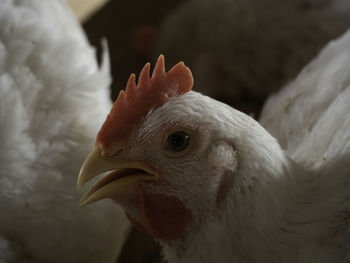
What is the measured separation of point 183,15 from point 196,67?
30 centimetres

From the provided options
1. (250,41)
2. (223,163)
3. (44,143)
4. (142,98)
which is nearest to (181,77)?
(142,98)

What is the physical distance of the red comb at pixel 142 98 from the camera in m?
0.94

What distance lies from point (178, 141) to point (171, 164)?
0.17 ft

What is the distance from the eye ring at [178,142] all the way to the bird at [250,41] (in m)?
1.05

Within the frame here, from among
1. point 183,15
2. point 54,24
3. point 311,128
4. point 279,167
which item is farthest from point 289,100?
point 183,15

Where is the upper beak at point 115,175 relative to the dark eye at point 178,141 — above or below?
below

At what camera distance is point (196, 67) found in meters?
2.16

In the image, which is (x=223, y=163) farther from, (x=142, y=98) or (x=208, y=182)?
(x=142, y=98)

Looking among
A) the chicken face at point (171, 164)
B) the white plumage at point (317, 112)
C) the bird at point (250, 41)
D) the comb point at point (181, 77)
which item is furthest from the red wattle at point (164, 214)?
the bird at point (250, 41)

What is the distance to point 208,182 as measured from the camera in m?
0.92

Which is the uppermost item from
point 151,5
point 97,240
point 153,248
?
point 151,5

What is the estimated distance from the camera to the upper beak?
3.10 ft

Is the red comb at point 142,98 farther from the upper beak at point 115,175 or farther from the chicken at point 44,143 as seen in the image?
the chicken at point 44,143

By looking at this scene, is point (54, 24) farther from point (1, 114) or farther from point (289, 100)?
point (289, 100)
